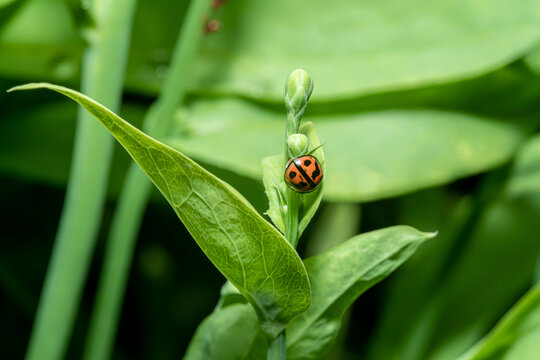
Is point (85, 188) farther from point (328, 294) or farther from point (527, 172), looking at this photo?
point (527, 172)

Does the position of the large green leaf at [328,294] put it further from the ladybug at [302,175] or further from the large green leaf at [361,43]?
Answer: the large green leaf at [361,43]

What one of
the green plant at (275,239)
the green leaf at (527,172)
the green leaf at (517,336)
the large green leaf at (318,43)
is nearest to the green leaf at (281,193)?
the green plant at (275,239)

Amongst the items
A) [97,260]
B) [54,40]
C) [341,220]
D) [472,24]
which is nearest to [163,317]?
[97,260]

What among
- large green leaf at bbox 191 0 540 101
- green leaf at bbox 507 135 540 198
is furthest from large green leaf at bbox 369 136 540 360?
large green leaf at bbox 191 0 540 101

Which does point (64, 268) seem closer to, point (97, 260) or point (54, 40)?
point (54, 40)

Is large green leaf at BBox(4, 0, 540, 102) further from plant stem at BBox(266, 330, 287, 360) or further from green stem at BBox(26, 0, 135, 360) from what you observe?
plant stem at BBox(266, 330, 287, 360)

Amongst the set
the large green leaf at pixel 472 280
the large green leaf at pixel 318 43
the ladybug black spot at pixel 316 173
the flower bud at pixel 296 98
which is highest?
the large green leaf at pixel 318 43

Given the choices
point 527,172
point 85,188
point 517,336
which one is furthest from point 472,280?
point 85,188
